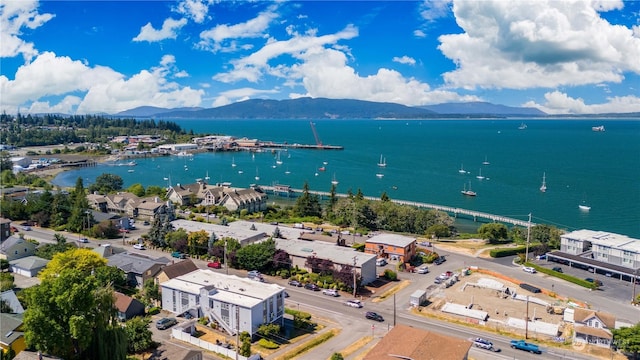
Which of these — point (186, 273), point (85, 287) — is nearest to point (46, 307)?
point (85, 287)

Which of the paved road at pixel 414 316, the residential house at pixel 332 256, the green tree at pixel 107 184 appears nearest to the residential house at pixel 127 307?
the paved road at pixel 414 316

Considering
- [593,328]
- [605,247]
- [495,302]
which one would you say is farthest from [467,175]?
Result: [593,328]

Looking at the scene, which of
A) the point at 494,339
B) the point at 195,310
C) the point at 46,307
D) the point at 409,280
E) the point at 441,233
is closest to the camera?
the point at 46,307

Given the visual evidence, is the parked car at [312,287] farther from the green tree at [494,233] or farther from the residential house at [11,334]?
the green tree at [494,233]

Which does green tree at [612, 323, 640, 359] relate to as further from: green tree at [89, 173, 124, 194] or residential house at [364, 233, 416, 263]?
green tree at [89, 173, 124, 194]

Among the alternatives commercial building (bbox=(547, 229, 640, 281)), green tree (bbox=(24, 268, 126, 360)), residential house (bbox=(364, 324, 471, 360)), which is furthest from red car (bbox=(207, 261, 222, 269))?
commercial building (bbox=(547, 229, 640, 281))

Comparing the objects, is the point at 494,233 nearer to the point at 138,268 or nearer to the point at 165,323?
the point at 165,323

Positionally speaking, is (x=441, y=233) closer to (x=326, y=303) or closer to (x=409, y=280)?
(x=409, y=280)
